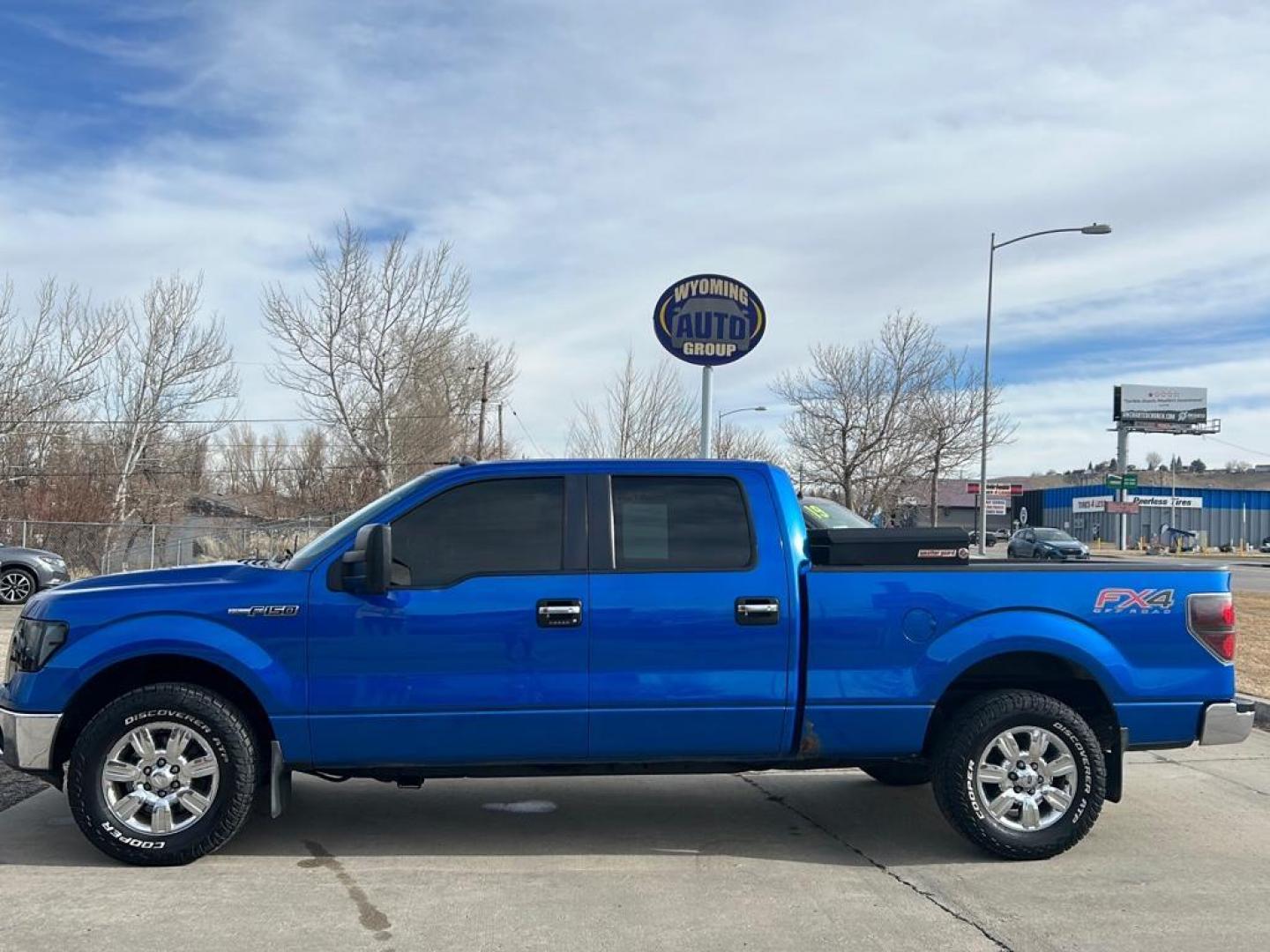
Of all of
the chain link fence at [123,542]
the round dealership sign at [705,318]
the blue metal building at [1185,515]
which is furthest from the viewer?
the blue metal building at [1185,515]

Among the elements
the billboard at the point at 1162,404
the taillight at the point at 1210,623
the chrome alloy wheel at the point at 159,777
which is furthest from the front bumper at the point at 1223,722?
the billboard at the point at 1162,404

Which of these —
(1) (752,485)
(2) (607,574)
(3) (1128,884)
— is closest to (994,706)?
(3) (1128,884)

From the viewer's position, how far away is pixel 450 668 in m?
5.21

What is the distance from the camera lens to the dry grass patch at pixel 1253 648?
34.1 feet

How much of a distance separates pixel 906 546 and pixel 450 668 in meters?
2.40

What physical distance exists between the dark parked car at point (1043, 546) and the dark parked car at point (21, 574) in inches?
1179

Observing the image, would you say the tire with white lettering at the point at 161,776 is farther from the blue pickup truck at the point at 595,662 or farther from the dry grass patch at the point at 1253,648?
the dry grass patch at the point at 1253,648

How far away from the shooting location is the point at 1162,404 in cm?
9125

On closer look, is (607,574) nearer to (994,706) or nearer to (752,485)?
(752,485)

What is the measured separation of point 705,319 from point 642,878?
22.7 feet

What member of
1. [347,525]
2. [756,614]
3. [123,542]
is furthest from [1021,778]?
[123,542]

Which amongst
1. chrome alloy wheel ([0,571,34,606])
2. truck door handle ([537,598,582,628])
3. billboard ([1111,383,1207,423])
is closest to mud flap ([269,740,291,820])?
truck door handle ([537,598,582,628])

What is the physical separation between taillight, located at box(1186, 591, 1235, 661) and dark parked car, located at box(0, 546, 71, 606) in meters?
17.7

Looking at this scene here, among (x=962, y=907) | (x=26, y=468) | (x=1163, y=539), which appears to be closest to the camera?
(x=962, y=907)
